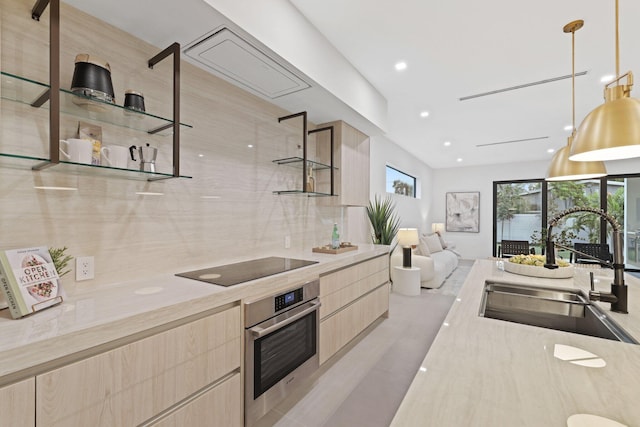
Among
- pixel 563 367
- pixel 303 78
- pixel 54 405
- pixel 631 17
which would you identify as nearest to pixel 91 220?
pixel 54 405

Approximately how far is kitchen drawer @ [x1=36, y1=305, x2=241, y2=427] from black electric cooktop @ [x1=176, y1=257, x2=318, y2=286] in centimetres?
21

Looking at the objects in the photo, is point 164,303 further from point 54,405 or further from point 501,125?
point 501,125

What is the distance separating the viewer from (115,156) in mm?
1394

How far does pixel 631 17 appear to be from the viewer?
2023 mm

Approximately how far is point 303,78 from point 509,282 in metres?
2.01

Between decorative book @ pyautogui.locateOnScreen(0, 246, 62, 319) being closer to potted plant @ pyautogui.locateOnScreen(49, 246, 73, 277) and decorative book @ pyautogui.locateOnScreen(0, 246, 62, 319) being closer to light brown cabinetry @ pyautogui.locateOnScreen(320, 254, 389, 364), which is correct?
potted plant @ pyautogui.locateOnScreen(49, 246, 73, 277)

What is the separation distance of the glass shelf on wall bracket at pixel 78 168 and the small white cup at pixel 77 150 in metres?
0.03

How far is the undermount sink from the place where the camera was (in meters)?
1.37

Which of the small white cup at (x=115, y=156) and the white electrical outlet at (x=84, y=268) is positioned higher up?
the small white cup at (x=115, y=156)

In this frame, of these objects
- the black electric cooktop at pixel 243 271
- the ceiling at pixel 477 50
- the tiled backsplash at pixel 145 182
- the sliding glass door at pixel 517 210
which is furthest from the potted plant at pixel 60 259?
the sliding glass door at pixel 517 210

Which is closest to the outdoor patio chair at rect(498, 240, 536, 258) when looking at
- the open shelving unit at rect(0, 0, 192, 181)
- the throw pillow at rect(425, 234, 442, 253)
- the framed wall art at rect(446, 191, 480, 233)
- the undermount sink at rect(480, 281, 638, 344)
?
the throw pillow at rect(425, 234, 442, 253)

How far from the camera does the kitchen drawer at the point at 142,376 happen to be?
0.89 metres

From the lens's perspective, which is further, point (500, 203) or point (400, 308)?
point (500, 203)

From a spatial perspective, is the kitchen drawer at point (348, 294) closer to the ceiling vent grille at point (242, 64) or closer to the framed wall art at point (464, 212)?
the ceiling vent grille at point (242, 64)
